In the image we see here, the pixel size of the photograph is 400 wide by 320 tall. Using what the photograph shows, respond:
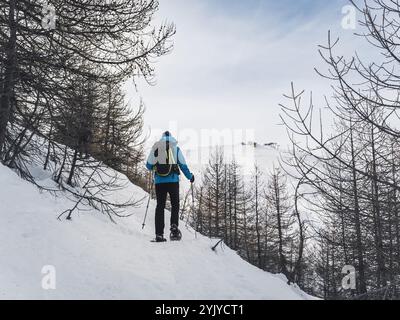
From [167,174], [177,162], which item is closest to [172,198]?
[167,174]

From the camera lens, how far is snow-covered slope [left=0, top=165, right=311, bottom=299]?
4.11 m

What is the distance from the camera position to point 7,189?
5.90 metres

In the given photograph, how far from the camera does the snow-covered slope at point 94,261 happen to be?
13.5 feet

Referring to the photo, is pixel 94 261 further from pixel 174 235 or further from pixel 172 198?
pixel 172 198

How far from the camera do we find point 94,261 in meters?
4.70

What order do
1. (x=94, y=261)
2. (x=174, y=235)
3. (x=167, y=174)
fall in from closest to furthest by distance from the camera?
(x=94, y=261), (x=174, y=235), (x=167, y=174)

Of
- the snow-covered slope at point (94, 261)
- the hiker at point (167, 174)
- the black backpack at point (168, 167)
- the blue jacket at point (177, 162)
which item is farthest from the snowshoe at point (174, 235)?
the black backpack at point (168, 167)

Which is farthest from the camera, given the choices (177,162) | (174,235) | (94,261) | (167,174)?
(177,162)

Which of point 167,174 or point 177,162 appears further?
point 177,162

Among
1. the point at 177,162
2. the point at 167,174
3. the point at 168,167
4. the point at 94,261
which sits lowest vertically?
the point at 94,261

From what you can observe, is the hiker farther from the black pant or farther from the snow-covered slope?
the snow-covered slope

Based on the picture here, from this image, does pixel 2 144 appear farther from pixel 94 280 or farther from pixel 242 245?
pixel 242 245

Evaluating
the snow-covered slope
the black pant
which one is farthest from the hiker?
the snow-covered slope
